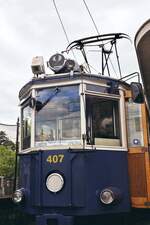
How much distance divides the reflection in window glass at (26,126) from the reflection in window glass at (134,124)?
5.99ft

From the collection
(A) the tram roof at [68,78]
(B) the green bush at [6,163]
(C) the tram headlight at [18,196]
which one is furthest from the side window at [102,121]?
(B) the green bush at [6,163]

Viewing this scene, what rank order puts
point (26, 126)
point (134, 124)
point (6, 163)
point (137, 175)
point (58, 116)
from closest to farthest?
1. point (137, 175)
2. point (58, 116)
3. point (134, 124)
4. point (26, 126)
5. point (6, 163)

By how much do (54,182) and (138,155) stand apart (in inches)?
59.3

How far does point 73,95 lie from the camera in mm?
6430

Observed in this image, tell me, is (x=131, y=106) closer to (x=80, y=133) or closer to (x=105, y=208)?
(x=80, y=133)

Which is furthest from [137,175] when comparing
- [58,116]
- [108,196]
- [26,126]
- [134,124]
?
[26,126]

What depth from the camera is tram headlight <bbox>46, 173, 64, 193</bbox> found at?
6.01 m

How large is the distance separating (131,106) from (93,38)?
6.16 feet

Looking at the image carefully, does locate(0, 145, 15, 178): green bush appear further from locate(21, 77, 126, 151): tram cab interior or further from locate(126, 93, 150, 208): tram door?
locate(126, 93, 150, 208): tram door

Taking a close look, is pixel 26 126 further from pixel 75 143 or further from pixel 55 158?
pixel 75 143

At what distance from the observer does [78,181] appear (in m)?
5.99

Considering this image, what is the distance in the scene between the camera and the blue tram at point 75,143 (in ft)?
19.6

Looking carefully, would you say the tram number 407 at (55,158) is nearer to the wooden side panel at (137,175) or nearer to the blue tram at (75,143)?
the blue tram at (75,143)

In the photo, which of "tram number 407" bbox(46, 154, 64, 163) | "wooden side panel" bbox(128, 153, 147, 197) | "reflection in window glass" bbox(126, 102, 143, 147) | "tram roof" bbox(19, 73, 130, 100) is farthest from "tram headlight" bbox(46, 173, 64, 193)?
"tram roof" bbox(19, 73, 130, 100)
